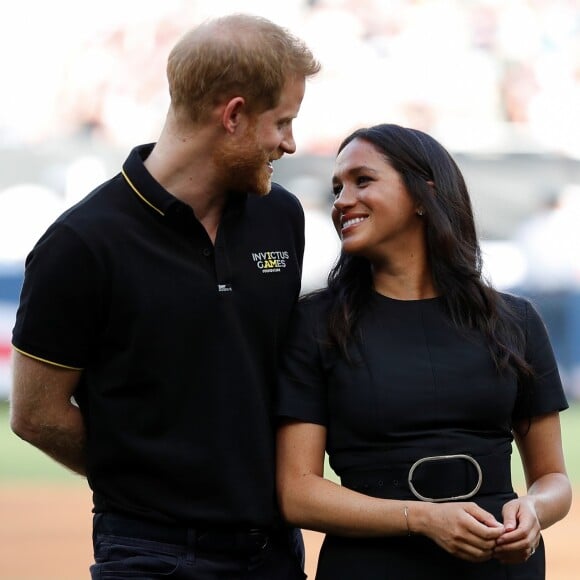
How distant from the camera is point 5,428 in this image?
12891 millimetres

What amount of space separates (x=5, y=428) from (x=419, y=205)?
34.6ft

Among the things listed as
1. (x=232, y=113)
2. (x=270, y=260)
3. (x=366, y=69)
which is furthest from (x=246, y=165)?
(x=366, y=69)

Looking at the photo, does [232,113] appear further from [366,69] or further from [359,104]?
[366,69]

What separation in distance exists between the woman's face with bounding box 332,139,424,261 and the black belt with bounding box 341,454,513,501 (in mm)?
535

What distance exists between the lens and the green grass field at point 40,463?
1018 centimetres

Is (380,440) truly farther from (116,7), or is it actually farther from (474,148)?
(116,7)

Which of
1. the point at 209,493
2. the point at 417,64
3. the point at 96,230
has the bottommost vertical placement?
the point at 209,493

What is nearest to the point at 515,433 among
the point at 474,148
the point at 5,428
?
the point at 5,428

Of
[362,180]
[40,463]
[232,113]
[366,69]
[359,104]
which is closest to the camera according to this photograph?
[232,113]

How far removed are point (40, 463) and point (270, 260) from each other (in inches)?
338

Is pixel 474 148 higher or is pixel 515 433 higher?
pixel 474 148

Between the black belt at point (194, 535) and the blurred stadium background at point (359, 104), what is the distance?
10695 millimetres

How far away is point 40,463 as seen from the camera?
11.2 metres

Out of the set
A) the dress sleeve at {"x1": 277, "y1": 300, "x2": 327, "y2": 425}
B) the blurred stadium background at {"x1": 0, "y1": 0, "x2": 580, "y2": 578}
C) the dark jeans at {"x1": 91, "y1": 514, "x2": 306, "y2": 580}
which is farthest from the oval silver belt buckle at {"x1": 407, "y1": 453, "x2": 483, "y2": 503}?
the blurred stadium background at {"x1": 0, "y1": 0, "x2": 580, "y2": 578}
